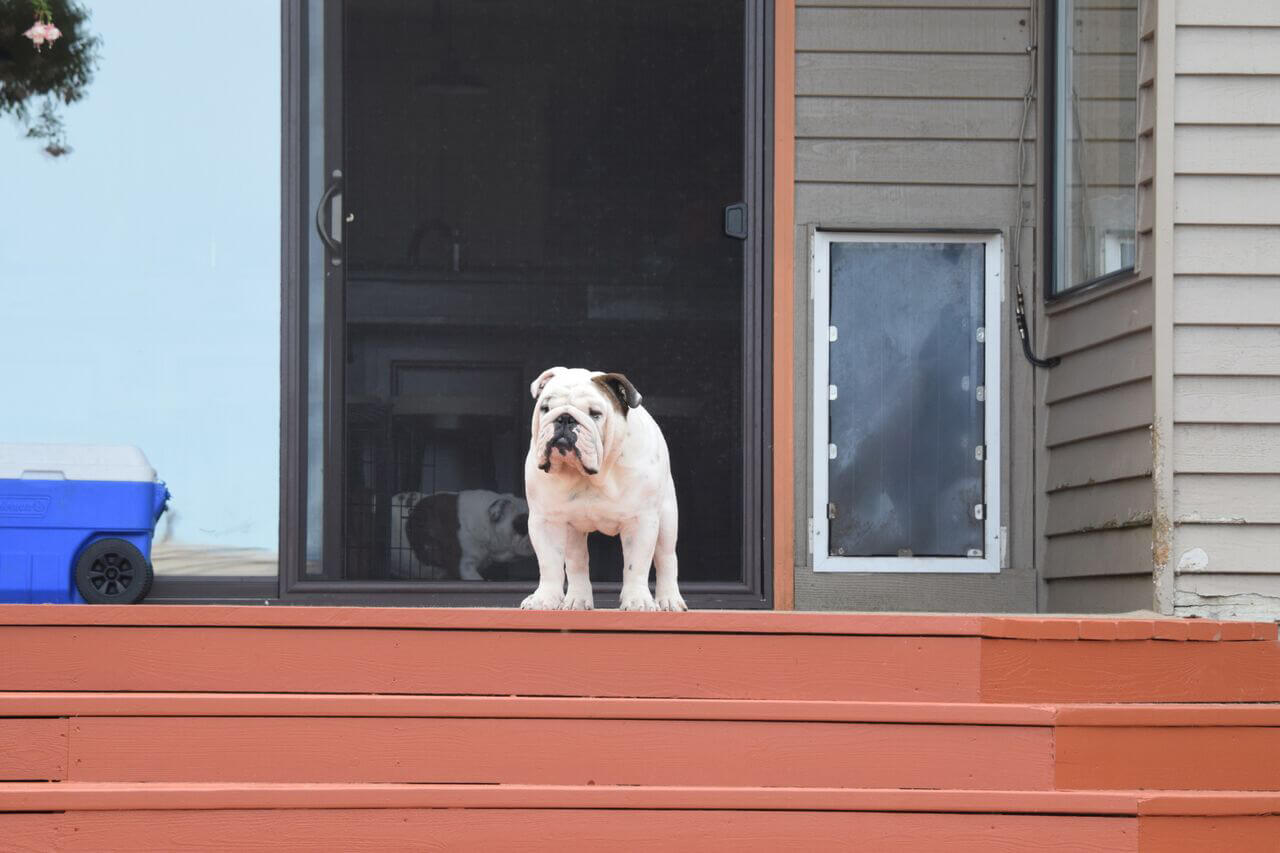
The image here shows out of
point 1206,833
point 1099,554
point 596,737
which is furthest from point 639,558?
point 1099,554

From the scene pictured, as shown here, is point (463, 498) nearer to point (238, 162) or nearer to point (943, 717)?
point (238, 162)

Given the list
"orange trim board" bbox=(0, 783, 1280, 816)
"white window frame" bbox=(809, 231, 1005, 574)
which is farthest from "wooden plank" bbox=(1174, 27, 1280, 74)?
"orange trim board" bbox=(0, 783, 1280, 816)

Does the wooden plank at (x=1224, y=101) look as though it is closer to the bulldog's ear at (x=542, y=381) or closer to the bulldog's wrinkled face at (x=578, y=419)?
the bulldog's wrinkled face at (x=578, y=419)

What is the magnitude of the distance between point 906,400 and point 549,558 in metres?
1.87

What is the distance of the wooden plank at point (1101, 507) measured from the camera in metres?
4.48

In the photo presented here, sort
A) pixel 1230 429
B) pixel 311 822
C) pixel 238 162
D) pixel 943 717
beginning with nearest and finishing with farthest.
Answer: pixel 311 822 → pixel 943 717 → pixel 1230 429 → pixel 238 162

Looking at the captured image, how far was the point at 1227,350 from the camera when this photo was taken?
430cm

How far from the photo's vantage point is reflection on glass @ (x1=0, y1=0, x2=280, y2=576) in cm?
495

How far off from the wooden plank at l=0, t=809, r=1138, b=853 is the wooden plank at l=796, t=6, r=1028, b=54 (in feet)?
9.49

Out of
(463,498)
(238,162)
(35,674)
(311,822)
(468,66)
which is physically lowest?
(311,822)

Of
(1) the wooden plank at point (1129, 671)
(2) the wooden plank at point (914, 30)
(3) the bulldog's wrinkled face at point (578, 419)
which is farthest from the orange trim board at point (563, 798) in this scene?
(2) the wooden plank at point (914, 30)

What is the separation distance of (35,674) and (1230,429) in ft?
10.1

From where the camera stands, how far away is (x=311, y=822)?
10.3 feet

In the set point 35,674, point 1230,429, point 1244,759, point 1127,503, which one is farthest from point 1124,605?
point 35,674
